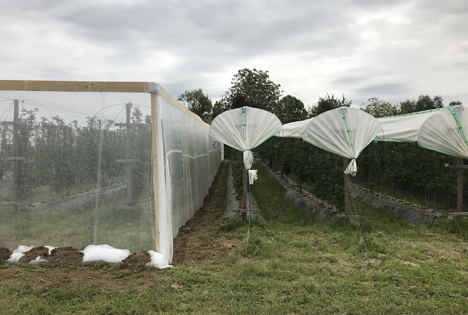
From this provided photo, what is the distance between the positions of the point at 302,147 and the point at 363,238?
444cm

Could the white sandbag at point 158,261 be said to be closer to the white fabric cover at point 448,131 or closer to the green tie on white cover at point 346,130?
the green tie on white cover at point 346,130

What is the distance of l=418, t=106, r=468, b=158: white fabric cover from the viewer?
6188 millimetres

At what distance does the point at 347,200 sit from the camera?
6754 millimetres

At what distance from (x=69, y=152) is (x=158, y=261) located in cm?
200

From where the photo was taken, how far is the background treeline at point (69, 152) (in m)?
4.73

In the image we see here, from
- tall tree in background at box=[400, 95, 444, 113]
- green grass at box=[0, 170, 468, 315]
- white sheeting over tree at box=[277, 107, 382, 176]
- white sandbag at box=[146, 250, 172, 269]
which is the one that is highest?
tall tree in background at box=[400, 95, 444, 113]

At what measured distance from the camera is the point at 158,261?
4488 mm

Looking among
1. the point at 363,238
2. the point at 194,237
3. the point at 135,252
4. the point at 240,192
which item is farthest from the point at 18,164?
the point at 363,238

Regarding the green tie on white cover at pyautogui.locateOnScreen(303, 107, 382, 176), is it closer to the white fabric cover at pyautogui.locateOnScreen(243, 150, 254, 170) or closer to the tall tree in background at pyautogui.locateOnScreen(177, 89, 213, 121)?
the white fabric cover at pyautogui.locateOnScreen(243, 150, 254, 170)

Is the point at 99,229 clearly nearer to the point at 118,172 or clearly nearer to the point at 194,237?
the point at 118,172

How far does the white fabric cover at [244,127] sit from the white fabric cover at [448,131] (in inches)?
117

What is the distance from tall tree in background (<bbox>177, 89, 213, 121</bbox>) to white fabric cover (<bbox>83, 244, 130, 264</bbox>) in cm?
3705

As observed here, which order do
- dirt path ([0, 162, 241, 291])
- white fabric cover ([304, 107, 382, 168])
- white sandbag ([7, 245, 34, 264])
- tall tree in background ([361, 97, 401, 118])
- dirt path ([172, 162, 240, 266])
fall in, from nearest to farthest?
dirt path ([0, 162, 241, 291]), white sandbag ([7, 245, 34, 264]), dirt path ([172, 162, 240, 266]), white fabric cover ([304, 107, 382, 168]), tall tree in background ([361, 97, 401, 118])

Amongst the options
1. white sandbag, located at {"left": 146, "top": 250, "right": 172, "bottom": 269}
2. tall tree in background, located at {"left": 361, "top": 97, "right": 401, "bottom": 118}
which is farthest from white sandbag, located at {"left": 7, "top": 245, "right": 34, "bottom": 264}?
tall tree in background, located at {"left": 361, "top": 97, "right": 401, "bottom": 118}
